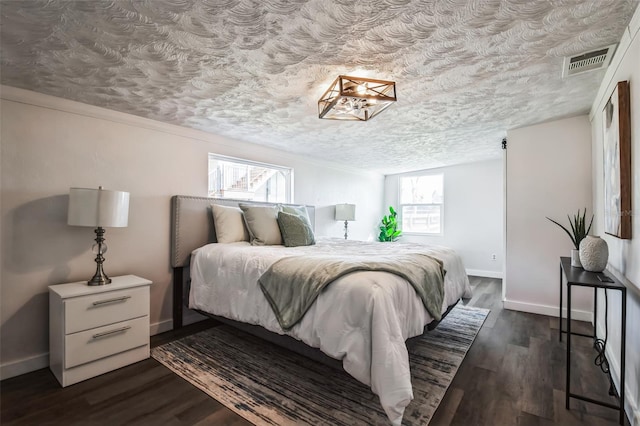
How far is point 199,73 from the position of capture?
207 cm

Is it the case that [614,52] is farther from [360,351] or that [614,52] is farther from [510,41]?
[360,351]

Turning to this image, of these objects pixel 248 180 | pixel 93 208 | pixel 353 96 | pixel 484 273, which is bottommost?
pixel 484 273

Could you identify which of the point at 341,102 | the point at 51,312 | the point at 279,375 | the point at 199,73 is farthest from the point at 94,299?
the point at 341,102

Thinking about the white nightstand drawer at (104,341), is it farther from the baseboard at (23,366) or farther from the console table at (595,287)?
the console table at (595,287)

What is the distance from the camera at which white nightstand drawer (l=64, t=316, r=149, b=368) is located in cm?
204

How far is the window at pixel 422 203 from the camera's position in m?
6.40

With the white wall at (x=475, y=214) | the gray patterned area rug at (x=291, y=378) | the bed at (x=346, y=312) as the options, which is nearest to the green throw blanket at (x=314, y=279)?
the bed at (x=346, y=312)

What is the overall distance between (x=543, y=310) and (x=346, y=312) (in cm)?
315

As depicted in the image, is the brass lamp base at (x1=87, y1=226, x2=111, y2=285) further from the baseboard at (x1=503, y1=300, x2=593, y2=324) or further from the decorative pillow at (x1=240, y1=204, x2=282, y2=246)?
the baseboard at (x1=503, y1=300, x2=593, y2=324)

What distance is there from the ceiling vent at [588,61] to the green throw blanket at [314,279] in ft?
5.62

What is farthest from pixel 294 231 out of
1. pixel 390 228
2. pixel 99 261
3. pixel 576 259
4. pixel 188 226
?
pixel 390 228

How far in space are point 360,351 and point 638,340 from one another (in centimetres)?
154

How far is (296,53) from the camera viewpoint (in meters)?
1.84

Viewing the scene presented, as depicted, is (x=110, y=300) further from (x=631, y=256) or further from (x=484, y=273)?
(x=484, y=273)
